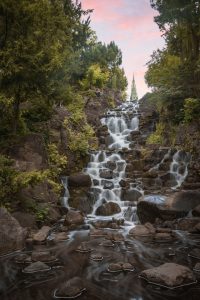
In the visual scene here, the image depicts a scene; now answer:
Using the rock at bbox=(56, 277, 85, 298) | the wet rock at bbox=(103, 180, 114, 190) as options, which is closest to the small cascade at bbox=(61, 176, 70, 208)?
the wet rock at bbox=(103, 180, 114, 190)

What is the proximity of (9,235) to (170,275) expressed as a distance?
5.37 m

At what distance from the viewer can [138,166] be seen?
20422 mm

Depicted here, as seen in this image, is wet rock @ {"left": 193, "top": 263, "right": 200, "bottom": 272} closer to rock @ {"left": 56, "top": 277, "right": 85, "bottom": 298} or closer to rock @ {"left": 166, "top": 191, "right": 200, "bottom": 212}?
rock @ {"left": 56, "top": 277, "right": 85, "bottom": 298}

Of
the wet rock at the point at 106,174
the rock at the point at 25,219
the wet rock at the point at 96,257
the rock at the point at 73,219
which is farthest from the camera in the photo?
the wet rock at the point at 106,174

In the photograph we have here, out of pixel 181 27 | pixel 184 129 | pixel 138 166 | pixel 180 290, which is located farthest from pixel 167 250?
pixel 181 27

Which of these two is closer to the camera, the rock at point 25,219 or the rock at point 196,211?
the rock at point 25,219

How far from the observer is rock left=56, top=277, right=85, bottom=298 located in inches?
253

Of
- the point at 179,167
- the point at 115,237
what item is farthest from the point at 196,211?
the point at 179,167

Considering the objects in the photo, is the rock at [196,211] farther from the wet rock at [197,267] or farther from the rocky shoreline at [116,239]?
the wet rock at [197,267]

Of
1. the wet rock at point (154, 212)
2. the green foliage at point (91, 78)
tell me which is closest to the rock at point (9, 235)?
the wet rock at point (154, 212)

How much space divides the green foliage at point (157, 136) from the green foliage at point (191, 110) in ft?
13.6

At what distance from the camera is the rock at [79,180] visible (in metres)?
17.4

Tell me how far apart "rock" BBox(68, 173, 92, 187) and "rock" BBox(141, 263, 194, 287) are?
1018 cm

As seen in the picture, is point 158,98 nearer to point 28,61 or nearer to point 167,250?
point 28,61
